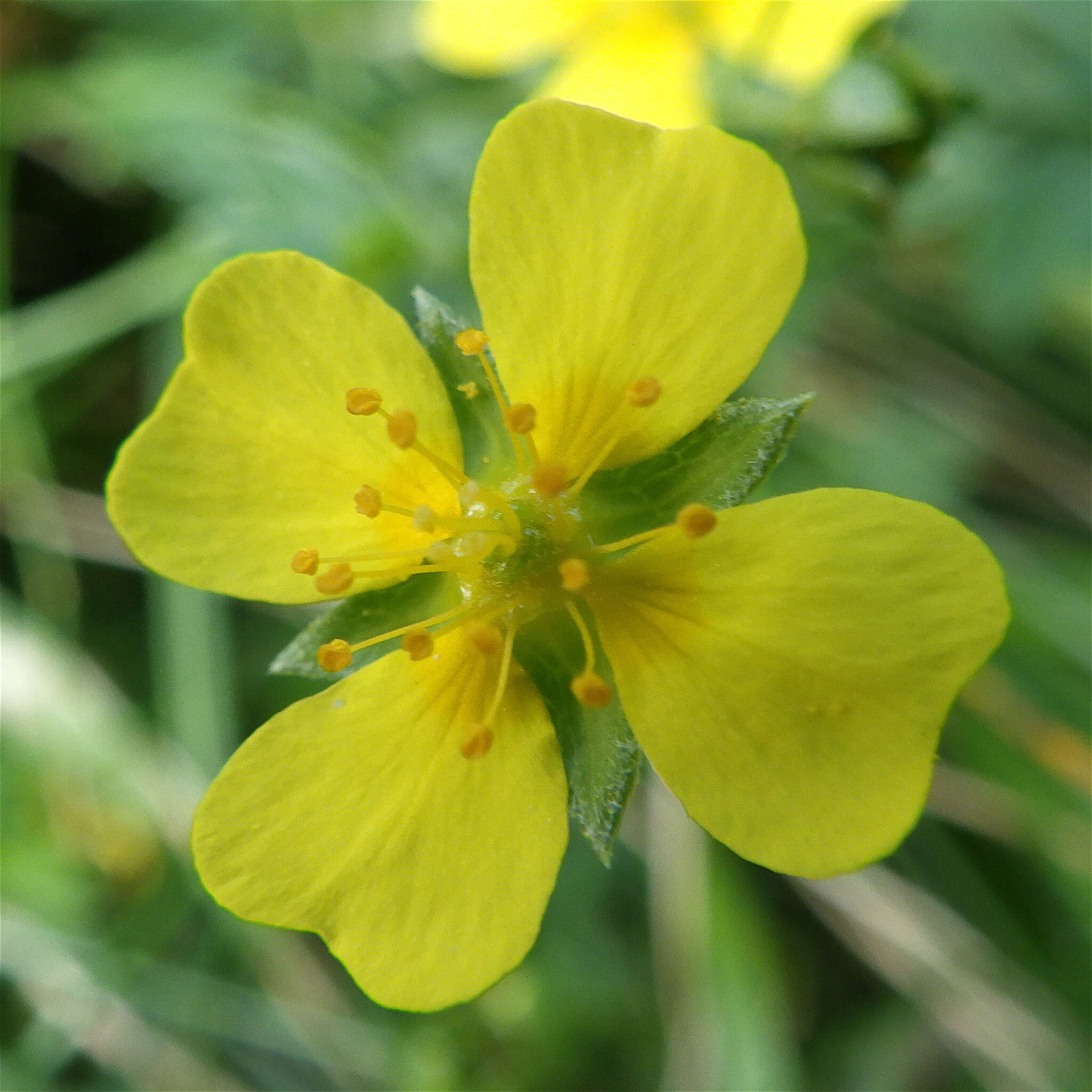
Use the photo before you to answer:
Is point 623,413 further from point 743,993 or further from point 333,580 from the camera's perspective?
point 743,993

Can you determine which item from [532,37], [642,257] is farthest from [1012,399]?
[642,257]

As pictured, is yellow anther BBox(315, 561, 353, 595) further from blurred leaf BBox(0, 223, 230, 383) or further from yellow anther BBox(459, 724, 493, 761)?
blurred leaf BBox(0, 223, 230, 383)

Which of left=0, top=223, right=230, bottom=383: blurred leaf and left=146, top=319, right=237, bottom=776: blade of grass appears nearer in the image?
left=146, top=319, right=237, bottom=776: blade of grass

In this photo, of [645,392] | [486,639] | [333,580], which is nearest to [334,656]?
[333,580]

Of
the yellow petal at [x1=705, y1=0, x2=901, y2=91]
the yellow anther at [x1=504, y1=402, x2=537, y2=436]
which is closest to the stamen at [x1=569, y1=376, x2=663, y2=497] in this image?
the yellow anther at [x1=504, y1=402, x2=537, y2=436]

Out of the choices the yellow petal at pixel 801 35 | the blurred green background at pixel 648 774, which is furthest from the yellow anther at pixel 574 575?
the yellow petal at pixel 801 35

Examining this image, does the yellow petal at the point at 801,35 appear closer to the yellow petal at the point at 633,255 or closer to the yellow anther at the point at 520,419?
the yellow petal at the point at 633,255
